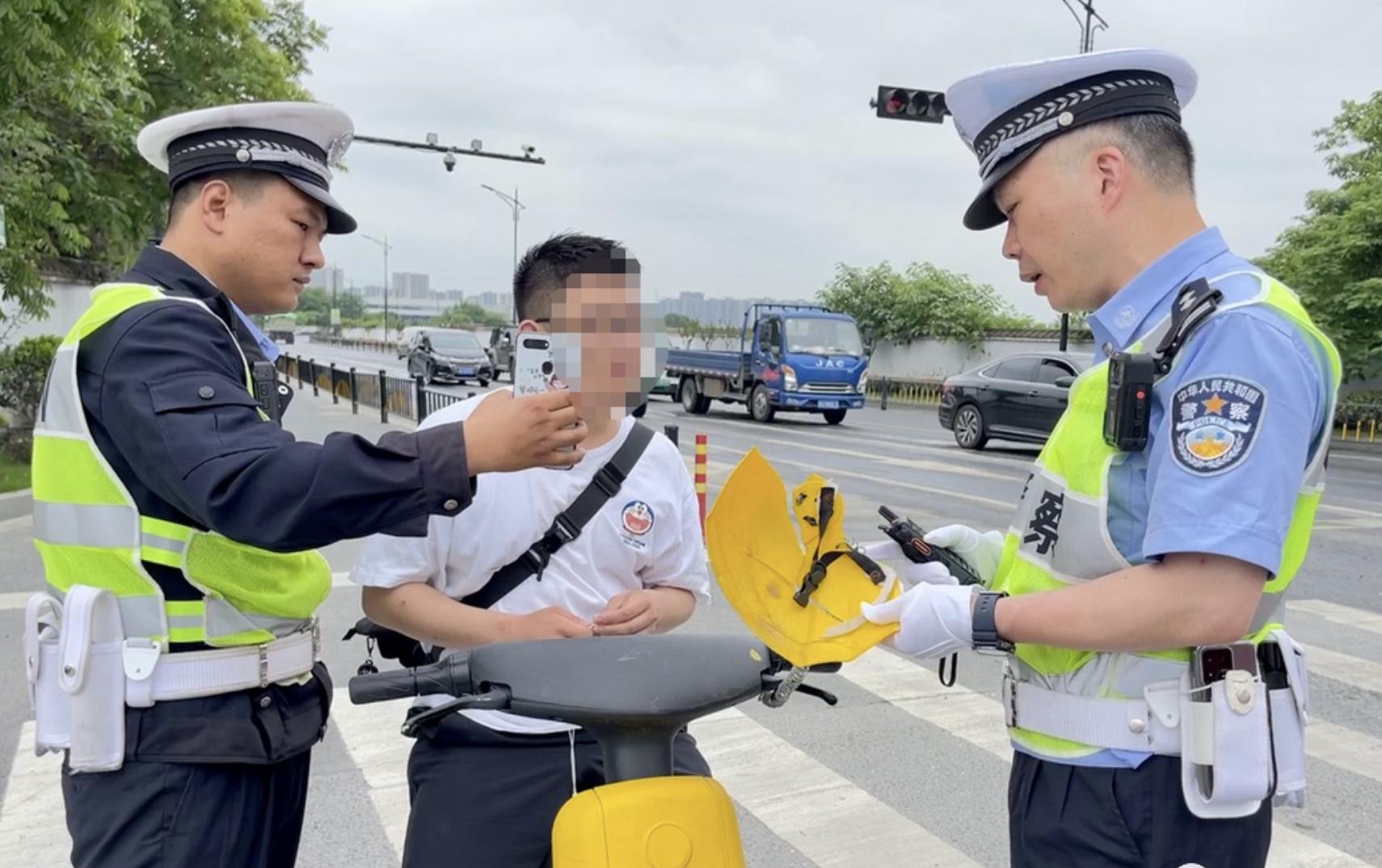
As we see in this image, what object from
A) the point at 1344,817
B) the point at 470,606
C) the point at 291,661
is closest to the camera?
the point at 291,661

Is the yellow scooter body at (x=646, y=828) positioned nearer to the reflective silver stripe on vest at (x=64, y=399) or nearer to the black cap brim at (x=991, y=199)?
the reflective silver stripe on vest at (x=64, y=399)

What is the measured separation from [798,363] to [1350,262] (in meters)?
11.1

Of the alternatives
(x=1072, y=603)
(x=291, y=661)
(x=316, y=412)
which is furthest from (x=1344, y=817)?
(x=316, y=412)

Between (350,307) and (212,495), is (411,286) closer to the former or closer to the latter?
(350,307)

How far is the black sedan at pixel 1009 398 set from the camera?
15.2m

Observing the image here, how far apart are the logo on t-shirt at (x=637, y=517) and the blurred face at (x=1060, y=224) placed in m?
0.90

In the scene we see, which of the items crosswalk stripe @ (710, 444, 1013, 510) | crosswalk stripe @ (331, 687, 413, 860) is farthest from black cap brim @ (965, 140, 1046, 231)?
crosswalk stripe @ (710, 444, 1013, 510)

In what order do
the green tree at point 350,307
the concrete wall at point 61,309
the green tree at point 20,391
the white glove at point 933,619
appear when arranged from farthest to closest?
1. the green tree at point 350,307
2. the concrete wall at point 61,309
3. the green tree at point 20,391
4. the white glove at point 933,619

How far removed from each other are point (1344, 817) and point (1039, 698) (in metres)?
2.85

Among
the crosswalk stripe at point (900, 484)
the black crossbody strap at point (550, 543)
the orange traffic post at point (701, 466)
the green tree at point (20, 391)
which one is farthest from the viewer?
the green tree at point (20, 391)

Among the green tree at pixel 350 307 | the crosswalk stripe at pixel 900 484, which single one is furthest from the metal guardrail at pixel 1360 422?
the green tree at pixel 350 307

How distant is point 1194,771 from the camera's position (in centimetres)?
161

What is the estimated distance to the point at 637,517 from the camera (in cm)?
226

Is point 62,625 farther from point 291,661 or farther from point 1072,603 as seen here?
point 1072,603
